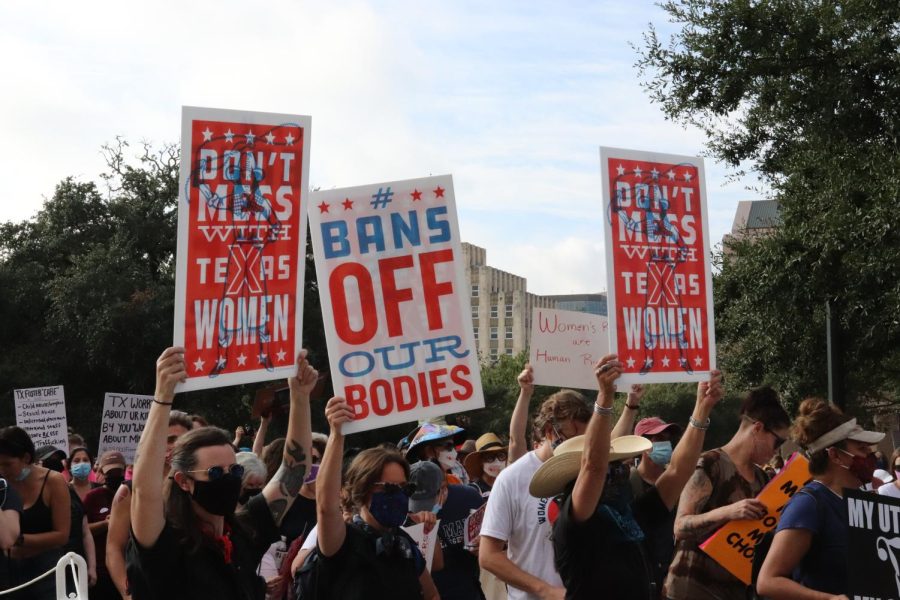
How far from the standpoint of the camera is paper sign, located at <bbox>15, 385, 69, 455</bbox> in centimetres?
1580

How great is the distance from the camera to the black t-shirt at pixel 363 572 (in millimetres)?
5020

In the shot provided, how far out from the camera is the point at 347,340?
5906 millimetres

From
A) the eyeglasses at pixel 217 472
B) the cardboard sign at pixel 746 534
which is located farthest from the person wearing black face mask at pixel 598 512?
the eyeglasses at pixel 217 472

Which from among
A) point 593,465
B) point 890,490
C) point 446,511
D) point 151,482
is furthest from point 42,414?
point 151,482

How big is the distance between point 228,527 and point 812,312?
2006cm

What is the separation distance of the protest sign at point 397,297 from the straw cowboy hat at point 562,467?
45 centimetres

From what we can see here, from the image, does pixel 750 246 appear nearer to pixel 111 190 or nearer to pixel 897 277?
pixel 897 277

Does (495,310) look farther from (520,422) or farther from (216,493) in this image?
(216,493)

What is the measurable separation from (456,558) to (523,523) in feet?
4.22

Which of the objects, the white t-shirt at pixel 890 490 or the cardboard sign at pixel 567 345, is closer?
the cardboard sign at pixel 567 345

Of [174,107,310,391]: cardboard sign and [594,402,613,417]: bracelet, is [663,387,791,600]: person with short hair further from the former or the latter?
[174,107,310,391]: cardboard sign

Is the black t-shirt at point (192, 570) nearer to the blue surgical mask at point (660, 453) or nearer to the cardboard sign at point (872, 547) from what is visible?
the cardboard sign at point (872, 547)

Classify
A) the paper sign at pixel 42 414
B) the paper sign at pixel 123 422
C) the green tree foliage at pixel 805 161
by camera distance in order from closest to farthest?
the paper sign at pixel 123 422 → the paper sign at pixel 42 414 → the green tree foliage at pixel 805 161

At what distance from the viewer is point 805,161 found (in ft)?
73.4
